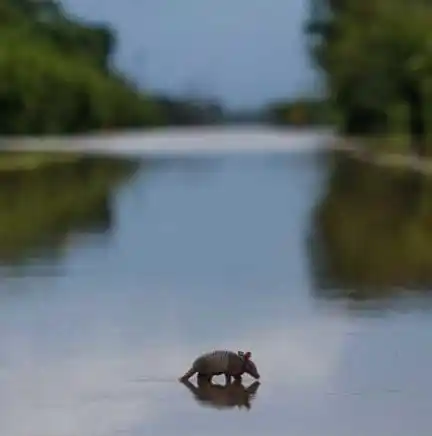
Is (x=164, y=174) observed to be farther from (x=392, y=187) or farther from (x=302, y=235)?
(x=302, y=235)

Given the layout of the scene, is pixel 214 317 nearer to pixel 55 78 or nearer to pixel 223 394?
pixel 223 394

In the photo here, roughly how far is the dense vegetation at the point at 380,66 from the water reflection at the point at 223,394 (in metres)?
28.4

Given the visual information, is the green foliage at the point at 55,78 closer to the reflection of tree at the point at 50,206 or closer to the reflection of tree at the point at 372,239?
the reflection of tree at the point at 50,206

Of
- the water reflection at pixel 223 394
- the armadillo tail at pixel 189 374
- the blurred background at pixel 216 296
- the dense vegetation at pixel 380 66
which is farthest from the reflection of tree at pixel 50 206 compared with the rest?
the dense vegetation at pixel 380 66

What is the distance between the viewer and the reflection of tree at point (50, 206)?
578 inches

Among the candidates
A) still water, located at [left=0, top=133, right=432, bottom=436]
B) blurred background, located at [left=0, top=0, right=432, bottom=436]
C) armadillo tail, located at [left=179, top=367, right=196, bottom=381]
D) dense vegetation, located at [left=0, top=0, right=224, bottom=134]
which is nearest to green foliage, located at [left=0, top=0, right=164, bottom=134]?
dense vegetation, located at [left=0, top=0, right=224, bottom=134]

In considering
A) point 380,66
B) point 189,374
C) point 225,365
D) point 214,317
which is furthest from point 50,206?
point 380,66

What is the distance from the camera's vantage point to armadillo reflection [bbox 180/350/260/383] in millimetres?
7363

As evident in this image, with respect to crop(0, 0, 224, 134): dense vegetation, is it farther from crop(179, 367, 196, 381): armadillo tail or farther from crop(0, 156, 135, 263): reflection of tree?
crop(179, 367, 196, 381): armadillo tail

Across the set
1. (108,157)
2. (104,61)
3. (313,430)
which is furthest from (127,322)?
(104,61)

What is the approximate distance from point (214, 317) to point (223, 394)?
2.34 metres

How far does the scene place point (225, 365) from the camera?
735cm

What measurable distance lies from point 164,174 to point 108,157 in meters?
9.95

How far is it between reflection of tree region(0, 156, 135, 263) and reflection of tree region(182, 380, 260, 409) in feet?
19.3
